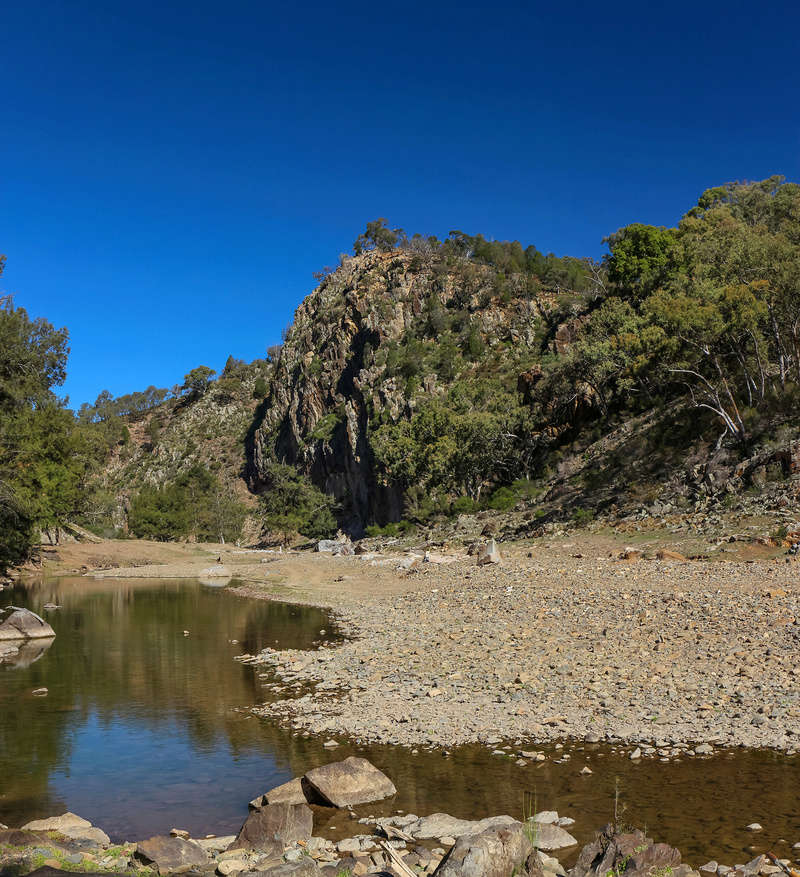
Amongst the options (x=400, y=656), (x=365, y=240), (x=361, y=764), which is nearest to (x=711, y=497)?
(x=400, y=656)

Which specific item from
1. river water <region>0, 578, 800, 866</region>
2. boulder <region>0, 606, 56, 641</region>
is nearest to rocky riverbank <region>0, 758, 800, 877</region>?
river water <region>0, 578, 800, 866</region>

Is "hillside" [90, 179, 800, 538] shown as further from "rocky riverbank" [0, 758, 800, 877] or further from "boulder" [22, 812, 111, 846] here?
"boulder" [22, 812, 111, 846]

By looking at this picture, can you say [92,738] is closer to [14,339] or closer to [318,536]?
[14,339]

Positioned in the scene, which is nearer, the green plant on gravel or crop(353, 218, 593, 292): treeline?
the green plant on gravel

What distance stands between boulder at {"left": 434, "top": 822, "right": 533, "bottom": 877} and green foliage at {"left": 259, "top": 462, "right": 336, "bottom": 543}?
7399 centimetres

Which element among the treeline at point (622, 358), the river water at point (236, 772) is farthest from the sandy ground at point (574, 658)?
the treeline at point (622, 358)

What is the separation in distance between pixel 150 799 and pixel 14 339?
2911 centimetres

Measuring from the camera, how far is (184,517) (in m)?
93.9

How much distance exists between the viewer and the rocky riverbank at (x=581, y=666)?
13273 mm

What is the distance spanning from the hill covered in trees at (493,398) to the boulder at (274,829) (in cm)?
2668

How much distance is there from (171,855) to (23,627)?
836 inches

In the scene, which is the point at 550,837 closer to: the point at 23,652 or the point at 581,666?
the point at 581,666

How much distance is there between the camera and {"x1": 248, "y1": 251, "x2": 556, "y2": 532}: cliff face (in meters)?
86.7

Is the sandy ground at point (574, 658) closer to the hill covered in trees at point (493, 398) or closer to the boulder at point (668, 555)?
the boulder at point (668, 555)
